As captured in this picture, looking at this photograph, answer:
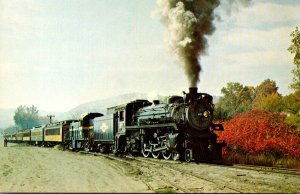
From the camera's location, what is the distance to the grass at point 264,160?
51.9 ft

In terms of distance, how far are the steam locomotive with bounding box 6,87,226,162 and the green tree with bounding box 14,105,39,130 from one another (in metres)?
135

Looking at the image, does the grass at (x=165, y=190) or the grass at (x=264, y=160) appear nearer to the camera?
the grass at (x=165, y=190)

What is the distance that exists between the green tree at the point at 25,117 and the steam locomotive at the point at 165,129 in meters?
135

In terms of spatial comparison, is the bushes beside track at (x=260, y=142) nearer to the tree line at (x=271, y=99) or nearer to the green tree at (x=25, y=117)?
the tree line at (x=271, y=99)

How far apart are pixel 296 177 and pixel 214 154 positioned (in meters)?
5.12

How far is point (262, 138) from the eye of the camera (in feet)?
65.3

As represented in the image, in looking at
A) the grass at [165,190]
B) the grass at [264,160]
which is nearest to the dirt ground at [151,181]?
the grass at [165,190]

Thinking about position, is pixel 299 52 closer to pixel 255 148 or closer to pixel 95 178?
pixel 255 148

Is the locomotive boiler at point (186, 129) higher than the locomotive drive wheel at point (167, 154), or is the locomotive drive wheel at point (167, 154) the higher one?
the locomotive boiler at point (186, 129)

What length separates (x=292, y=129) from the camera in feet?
69.6

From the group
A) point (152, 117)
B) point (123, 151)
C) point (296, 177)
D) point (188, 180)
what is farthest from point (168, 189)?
point (123, 151)

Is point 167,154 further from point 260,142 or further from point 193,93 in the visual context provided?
point 260,142

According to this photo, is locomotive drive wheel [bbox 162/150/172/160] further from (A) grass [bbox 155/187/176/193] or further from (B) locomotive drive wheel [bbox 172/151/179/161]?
(A) grass [bbox 155/187/176/193]

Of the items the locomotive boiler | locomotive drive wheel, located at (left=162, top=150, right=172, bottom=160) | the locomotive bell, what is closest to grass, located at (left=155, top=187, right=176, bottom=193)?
the locomotive boiler
